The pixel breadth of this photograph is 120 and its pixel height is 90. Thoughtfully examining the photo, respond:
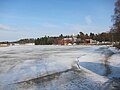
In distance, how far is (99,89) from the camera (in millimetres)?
9773

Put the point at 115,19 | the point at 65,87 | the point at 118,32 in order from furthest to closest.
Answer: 1. the point at 115,19
2. the point at 118,32
3. the point at 65,87

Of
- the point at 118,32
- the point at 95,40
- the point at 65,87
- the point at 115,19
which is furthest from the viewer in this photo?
the point at 95,40

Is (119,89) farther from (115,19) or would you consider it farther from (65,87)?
(115,19)

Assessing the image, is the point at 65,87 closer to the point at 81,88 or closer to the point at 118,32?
the point at 81,88

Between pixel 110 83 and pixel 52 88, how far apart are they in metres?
2.77

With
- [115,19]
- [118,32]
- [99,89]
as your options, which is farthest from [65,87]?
[115,19]

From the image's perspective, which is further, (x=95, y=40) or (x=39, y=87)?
(x=95, y=40)

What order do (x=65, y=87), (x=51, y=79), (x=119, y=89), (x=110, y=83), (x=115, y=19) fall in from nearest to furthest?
(x=119, y=89)
(x=65, y=87)
(x=110, y=83)
(x=51, y=79)
(x=115, y=19)

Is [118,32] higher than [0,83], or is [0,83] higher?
[118,32]

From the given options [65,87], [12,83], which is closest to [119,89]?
[65,87]

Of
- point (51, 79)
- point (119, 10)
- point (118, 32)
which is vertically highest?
point (119, 10)

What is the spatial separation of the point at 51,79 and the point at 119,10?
30.8 meters

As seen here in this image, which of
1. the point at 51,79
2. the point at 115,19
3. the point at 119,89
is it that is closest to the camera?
the point at 119,89

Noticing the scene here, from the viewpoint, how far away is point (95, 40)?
162750 mm
